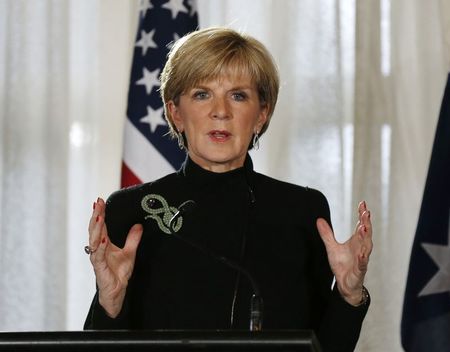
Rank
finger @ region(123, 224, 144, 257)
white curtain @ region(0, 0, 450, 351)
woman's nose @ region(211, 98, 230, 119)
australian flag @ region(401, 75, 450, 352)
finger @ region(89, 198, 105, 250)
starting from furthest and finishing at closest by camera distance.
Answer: white curtain @ region(0, 0, 450, 351) < australian flag @ region(401, 75, 450, 352) < woman's nose @ region(211, 98, 230, 119) < finger @ region(123, 224, 144, 257) < finger @ region(89, 198, 105, 250)

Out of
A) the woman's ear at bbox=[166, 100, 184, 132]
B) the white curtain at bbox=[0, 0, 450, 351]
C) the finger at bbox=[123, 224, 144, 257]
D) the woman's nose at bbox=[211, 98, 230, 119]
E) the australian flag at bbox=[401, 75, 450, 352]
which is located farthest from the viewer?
the white curtain at bbox=[0, 0, 450, 351]

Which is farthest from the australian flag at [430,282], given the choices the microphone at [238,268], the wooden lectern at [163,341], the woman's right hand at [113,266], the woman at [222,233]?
the wooden lectern at [163,341]

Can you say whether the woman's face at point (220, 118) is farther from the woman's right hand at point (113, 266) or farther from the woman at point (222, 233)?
the woman's right hand at point (113, 266)

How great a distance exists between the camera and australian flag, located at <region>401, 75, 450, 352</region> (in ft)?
11.2

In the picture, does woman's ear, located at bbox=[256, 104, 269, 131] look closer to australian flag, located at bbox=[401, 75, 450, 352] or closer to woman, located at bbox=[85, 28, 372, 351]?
woman, located at bbox=[85, 28, 372, 351]

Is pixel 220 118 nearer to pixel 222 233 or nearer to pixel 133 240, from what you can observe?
pixel 222 233

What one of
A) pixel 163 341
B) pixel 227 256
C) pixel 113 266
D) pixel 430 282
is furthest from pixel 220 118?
pixel 430 282

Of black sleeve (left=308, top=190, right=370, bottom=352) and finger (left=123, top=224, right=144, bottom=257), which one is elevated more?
finger (left=123, top=224, right=144, bottom=257)

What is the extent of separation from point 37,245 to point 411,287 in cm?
135

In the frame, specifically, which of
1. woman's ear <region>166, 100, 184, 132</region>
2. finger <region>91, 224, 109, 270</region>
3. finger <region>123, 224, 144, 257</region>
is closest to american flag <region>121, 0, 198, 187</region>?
woman's ear <region>166, 100, 184, 132</region>

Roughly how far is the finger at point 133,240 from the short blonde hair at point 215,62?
360mm

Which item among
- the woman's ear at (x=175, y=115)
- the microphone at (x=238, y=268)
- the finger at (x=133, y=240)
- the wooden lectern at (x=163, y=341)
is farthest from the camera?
the woman's ear at (x=175, y=115)

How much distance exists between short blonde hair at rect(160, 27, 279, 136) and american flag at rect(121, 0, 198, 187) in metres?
1.36

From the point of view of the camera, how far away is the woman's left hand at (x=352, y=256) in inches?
76.7
